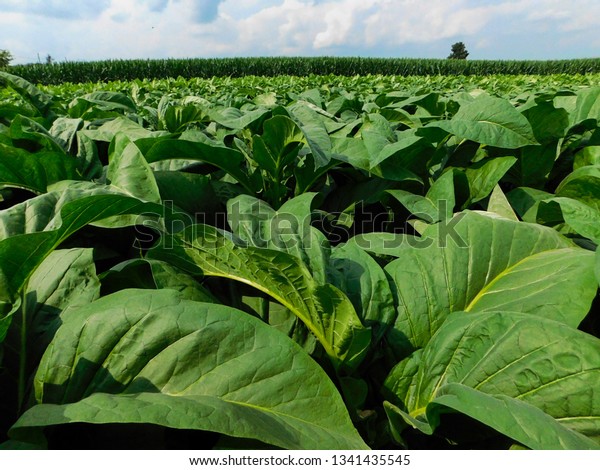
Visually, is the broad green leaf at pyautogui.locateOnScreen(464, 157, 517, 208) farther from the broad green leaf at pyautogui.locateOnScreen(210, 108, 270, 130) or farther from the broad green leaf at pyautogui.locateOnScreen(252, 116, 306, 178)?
the broad green leaf at pyautogui.locateOnScreen(210, 108, 270, 130)

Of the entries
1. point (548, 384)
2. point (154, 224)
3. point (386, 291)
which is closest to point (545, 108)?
point (386, 291)

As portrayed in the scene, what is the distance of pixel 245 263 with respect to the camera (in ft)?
3.12

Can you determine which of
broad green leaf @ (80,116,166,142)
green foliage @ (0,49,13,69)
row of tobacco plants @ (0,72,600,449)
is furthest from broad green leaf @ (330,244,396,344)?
green foliage @ (0,49,13,69)

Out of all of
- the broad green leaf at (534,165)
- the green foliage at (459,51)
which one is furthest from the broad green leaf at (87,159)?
the green foliage at (459,51)

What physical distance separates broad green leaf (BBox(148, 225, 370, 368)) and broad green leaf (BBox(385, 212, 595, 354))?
168mm

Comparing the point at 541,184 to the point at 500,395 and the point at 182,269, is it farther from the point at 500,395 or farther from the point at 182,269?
the point at 182,269

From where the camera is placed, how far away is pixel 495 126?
1.53 m

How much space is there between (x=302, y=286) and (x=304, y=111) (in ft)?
3.43

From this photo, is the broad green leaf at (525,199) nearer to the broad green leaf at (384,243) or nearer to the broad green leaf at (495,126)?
the broad green leaf at (495,126)

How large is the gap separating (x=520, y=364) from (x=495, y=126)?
96 centimetres

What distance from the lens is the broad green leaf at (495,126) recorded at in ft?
4.83

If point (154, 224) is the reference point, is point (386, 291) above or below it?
below

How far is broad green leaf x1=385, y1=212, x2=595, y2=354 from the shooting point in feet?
3.14
